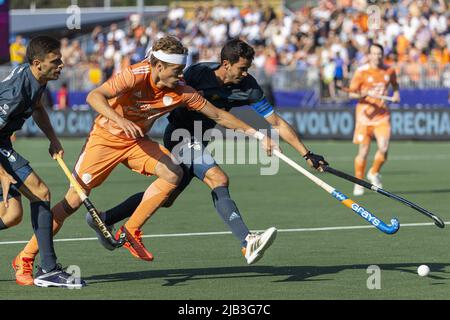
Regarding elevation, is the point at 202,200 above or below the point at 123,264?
below

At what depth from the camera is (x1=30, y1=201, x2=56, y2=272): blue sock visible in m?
8.89

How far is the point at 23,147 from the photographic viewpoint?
95.0 ft

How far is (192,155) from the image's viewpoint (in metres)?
9.93

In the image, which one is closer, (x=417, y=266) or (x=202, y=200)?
(x=417, y=266)

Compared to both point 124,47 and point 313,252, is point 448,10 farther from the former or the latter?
point 313,252

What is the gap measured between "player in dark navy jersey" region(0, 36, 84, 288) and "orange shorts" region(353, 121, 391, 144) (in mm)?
9116

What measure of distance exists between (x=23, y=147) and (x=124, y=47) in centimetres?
982

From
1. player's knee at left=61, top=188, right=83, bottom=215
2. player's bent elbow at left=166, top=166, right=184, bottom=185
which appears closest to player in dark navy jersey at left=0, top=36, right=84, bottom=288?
player's knee at left=61, top=188, right=83, bottom=215

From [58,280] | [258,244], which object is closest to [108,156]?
[58,280]

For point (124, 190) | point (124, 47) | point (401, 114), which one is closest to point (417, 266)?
point (124, 190)

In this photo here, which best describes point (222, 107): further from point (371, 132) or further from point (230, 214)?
point (371, 132)

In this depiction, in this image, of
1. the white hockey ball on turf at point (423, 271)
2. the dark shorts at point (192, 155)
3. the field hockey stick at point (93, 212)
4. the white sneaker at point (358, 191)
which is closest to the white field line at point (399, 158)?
the white sneaker at point (358, 191)

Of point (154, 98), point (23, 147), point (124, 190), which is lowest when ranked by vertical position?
point (23, 147)

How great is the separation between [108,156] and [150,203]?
543 millimetres
